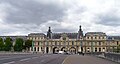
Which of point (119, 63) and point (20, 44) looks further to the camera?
point (20, 44)

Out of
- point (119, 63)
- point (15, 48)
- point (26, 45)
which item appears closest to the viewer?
point (119, 63)

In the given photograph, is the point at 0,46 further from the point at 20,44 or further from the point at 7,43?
the point at 20,44

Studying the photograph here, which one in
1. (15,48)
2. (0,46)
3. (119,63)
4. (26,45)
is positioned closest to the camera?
(119,63)

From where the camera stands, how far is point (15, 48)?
516ft

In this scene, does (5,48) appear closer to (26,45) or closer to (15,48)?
(15,48)

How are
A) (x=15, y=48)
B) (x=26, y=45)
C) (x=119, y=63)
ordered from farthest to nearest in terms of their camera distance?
1. (x=26, y=45)
2. (x=15, y=48)
3. (x=119, y=63)

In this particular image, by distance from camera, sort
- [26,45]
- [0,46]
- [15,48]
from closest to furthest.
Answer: [0,46]
[15,48]
[26,45]

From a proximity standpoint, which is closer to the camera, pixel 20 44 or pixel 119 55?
pixel 119 55

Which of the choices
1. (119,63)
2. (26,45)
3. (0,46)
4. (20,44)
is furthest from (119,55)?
(26,45)

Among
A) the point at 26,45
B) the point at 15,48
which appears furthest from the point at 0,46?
the point at 26,45

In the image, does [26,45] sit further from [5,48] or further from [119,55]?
[119,55]

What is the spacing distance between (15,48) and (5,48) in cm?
1408

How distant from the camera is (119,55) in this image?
34.0m

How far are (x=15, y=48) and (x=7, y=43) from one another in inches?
404
